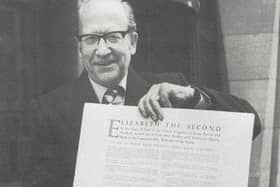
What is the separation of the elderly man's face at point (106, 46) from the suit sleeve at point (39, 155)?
10.3 inches

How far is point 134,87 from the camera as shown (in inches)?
63.4

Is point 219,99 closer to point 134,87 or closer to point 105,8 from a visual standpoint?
point 134,87

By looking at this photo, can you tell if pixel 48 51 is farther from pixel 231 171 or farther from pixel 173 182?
pixel 231 171

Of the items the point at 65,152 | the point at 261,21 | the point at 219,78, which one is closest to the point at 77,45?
the point at 65,152

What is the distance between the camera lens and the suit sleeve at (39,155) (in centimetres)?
162

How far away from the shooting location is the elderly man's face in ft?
5.24

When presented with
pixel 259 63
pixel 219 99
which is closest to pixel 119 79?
pixel 219 99

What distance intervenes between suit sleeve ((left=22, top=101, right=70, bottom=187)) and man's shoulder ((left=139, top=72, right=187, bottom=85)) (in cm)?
39

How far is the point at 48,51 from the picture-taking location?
167cm

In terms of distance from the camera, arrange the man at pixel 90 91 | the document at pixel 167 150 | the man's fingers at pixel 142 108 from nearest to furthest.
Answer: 1. the document at pixel 167 150
2. the man's fingers at pixel 142 108
3. the man at pixel 90 91

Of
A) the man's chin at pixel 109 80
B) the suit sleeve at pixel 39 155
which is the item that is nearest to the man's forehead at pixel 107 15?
the man's chin at pixel 109 80

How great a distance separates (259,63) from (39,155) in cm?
82

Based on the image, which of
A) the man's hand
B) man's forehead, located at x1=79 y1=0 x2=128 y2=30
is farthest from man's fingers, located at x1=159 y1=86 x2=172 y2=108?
man's forehead, located at x1=79 y1=0 x2=128 y2=30

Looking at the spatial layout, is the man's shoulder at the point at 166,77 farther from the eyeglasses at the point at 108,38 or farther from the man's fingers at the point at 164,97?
the eyeglasses at the point at 108,38
